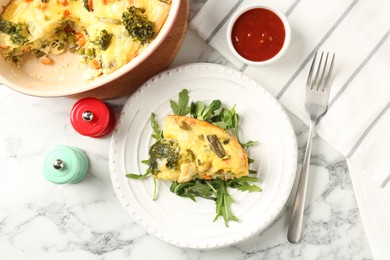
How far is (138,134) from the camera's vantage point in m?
2.67

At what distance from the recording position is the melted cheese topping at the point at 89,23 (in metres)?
2.45

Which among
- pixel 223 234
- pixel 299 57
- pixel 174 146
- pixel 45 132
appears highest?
pixel 299 57

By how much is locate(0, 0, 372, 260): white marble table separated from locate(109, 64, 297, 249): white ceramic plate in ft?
0.45

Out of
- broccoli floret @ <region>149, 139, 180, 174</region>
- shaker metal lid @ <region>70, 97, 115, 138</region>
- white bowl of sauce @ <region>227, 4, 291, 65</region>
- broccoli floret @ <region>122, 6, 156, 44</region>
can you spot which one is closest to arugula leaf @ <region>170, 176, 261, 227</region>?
broccoli floret @ <region>149, 139, 180, 174</region>

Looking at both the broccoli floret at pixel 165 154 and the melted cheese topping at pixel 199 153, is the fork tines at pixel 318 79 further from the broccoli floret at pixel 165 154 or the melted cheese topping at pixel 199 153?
the broccoli floret at pixel 165 154

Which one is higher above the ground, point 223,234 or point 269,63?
point 269,63

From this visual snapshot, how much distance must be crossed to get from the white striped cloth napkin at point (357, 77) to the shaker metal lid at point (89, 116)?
66cm

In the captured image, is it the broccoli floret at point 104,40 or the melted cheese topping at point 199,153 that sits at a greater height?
the broccoli floret at point 104,40

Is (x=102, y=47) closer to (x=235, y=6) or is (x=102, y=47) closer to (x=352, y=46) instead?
(x=235, y=6)

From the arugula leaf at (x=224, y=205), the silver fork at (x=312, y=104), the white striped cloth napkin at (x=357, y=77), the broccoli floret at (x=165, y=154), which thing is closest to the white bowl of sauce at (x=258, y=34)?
the white striped cloth napkin at (x=357, y=77)

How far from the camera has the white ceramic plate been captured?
102 inches

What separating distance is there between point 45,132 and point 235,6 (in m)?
1.13

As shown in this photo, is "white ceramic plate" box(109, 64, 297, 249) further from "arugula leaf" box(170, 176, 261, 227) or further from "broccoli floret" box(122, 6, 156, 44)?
"broccoli floret" box(122, 6, 156, 44)

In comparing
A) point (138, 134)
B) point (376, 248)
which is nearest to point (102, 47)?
point (138, 134)
